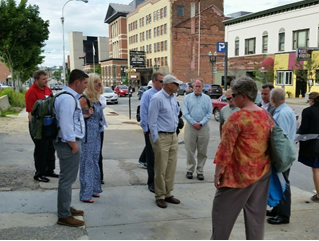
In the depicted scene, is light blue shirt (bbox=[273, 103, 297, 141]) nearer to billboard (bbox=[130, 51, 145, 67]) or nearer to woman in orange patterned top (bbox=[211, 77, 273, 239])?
woman in orange patterned top (bbox=[211, 77, 273, 239])

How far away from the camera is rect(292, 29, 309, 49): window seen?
32344 millimetres

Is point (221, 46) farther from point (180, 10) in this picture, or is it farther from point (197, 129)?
point (197, 129)

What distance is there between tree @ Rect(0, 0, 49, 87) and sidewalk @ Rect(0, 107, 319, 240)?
57.9 feet

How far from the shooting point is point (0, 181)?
5.48 metres

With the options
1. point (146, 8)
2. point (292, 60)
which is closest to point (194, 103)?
point (292, 60)

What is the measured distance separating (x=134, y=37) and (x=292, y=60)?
4814 cm

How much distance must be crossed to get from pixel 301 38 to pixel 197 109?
102 ft

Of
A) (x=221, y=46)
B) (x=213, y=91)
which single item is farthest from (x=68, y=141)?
(x=221, y=46)

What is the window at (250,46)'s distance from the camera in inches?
1549

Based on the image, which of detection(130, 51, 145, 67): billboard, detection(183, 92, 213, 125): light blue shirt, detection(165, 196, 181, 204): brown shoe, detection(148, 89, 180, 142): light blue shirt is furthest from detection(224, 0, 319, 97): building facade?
detection(165, 196, 181, 204): brown shoe

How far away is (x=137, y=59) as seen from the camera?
61.2 metres

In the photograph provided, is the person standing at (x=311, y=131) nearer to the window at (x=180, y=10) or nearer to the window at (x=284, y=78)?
the window at (x=284, y=78)

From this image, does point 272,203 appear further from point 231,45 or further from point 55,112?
point 231,45

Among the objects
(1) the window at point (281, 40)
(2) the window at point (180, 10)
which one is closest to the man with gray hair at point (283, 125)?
(1) the window at point (281, 40)
